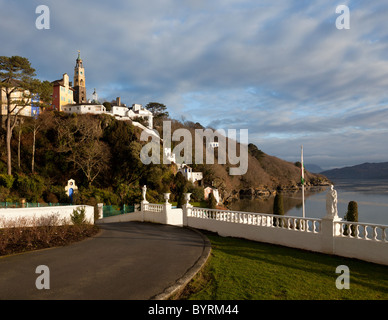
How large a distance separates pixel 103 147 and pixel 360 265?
3815 cm

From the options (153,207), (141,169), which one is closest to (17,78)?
(141,169)

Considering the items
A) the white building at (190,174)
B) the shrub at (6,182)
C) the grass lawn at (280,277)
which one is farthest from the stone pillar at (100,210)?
the white building at (190,174)

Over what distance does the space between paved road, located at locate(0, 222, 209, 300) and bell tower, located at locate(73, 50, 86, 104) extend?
7727cm

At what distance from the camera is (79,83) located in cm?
7900

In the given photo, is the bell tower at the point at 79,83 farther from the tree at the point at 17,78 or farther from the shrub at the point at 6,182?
the shrub at the point at 6,182

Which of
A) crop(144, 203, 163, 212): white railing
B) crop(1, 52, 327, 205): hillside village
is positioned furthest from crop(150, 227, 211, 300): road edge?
crop(1, 52, 327, 205): hillside village

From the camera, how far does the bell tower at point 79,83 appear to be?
7888cm

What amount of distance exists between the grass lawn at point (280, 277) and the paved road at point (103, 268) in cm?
88

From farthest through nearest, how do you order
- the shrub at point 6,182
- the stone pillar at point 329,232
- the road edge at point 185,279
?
the shrub at point 6,182 < the stone pillar at point 329,232 < the road edge at point 185,279

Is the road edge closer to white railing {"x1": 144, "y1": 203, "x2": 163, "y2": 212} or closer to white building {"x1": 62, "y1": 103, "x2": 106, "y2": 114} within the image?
white railing {"x1": 144, "y1": 203, "x2": 163, "y2": 212}

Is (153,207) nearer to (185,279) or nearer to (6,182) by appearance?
(185,279)

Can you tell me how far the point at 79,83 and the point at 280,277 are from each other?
85391 mm

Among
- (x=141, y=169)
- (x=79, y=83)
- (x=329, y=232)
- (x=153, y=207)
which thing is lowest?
(x=153, y=207)

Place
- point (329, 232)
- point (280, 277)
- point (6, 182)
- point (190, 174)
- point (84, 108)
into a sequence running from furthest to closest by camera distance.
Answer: point (84, 108) → point (190, 174) → point (6, 182) → point (329, 232) → point (280, 277)
